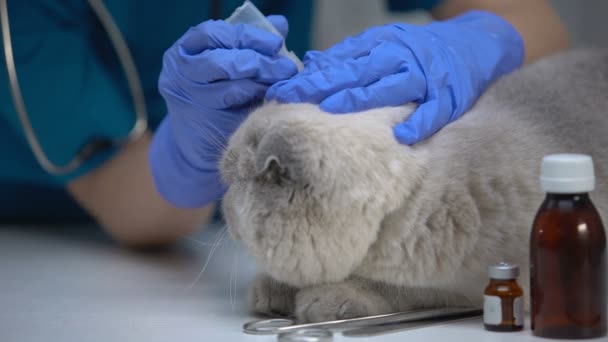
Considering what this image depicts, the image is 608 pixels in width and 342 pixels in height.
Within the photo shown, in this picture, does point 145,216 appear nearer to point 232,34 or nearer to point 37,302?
point 37,302

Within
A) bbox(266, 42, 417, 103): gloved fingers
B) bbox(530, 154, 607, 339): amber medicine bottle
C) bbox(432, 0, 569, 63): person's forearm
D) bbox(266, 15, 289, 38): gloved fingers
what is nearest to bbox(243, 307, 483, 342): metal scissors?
bbox(530, 154, 607, 339): amber medicine bottle

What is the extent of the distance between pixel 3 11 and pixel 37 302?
0.49 m

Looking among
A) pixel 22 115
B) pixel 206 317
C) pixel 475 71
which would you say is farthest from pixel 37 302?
pixel 475 71

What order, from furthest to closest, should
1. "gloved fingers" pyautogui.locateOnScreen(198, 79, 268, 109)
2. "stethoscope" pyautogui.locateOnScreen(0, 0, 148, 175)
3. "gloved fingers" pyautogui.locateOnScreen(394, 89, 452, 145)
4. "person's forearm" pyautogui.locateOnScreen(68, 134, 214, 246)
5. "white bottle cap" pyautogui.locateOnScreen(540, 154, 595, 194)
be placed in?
"person's forearm" pyautogui.locateOnScreen(68, 134, 214, 246) < "stethoscope" pyautogui.locateOnScreen(0, 0, 148, 175) < "gloved fingers" pyautogui.locateOnScreen(198, 79, 268, 109) < "gloved fingers" pyautogui.locateOnScreen(394, 89, 452, 145) < "white bottle cap" pyautogui.locateOnScreen(540, 154, 595, 194)

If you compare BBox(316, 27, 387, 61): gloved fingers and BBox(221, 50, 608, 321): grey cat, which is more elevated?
BBox(316, 27, 387, 61): gloved fingers

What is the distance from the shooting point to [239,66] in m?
0.86

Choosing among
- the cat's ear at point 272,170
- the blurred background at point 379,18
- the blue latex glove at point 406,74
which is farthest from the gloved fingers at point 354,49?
the blurred background at point 379,18

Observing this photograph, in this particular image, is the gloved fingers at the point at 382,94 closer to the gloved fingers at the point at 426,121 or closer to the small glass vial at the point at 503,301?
the gloved fingers at the point at 426,121

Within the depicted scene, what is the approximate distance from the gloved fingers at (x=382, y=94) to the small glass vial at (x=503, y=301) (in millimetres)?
202

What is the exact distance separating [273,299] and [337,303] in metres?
0.09

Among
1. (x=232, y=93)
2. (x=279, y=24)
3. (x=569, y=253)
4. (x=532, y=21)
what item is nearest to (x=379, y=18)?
(x=532, y=21)

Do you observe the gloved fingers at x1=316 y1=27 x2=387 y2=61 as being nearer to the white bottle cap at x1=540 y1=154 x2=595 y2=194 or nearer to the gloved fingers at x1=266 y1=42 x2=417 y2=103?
the gloved fingers at x1=266 y1=42 x2=417 y2=103

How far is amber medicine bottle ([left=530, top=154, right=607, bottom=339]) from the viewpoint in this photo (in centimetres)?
Answer: 68

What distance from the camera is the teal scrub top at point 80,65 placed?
1273mm
